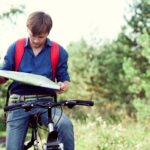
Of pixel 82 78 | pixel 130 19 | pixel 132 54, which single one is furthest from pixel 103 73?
pixel 130 19

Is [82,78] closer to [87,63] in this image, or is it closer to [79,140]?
[87,63]

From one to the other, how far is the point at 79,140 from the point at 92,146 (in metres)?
1.13

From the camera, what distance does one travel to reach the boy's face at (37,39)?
5.00m

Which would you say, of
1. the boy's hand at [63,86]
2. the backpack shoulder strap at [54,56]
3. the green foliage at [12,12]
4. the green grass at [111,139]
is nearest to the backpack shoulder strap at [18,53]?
the backpack shoulder strap at [54,56]

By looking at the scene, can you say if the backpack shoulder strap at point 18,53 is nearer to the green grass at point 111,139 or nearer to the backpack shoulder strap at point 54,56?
the backpack shoulder strap at point 54,56

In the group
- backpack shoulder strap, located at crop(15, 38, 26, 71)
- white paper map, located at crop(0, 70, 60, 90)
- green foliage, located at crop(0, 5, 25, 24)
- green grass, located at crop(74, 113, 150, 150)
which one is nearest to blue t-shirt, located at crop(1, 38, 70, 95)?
backpack shoulder strap, located at crop(15, 38, 26, 71)

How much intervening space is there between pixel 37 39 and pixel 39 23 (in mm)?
179

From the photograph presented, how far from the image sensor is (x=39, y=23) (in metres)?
4.93

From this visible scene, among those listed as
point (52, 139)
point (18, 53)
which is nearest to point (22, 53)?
point (18, 53)

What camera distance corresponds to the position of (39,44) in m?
5.19

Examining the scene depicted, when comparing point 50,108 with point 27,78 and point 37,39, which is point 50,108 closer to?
point 27,78

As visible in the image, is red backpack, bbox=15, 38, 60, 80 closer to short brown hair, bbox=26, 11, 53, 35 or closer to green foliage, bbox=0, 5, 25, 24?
short brown hair, bbox=26, 11, 53, 35

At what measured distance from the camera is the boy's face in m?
5.00

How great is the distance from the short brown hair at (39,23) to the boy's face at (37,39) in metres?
0.05
